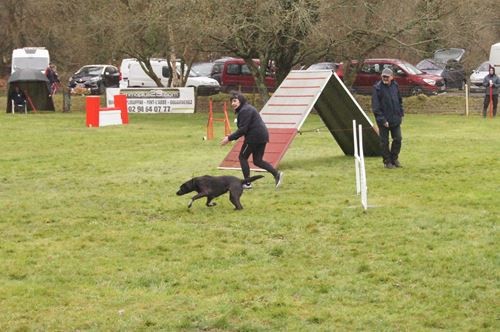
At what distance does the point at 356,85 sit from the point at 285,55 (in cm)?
458

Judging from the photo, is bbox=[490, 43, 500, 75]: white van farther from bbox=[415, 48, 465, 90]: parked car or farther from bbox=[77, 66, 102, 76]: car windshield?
bbox=[77, 66, 102, 76]: car windshield

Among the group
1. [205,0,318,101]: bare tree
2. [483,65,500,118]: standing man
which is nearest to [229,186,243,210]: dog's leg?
[205,0,318,101]: bare tree

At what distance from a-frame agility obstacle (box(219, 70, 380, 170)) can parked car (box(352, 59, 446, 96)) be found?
53.5ft

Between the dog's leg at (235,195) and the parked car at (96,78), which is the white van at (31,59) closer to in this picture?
the parked car at (96,78)

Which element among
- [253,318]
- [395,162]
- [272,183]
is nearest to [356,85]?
[395,162]

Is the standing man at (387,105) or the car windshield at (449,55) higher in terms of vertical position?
the car windshield at (449,55)

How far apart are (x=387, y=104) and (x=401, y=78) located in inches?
781

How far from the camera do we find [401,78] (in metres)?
35.9

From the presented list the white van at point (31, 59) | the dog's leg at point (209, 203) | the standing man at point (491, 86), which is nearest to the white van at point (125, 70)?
the white van at point (31, 59)

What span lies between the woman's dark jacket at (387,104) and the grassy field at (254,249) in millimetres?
937

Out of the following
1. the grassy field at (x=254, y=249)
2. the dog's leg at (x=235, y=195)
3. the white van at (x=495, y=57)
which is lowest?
the grassy field at (x=254, y=249)

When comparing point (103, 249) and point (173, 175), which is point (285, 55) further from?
point (103, 249)

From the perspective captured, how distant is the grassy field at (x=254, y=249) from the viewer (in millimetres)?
7539

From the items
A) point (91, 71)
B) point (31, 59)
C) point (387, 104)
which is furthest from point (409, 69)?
point (387, 104)
